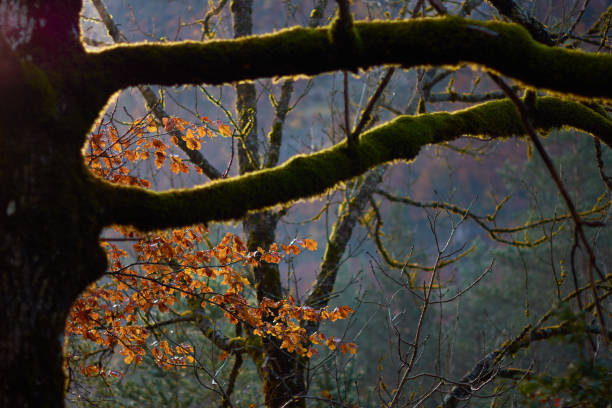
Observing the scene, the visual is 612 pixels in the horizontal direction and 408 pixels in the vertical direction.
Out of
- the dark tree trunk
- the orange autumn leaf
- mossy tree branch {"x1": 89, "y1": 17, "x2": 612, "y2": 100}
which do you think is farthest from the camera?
the orange autumn leaf

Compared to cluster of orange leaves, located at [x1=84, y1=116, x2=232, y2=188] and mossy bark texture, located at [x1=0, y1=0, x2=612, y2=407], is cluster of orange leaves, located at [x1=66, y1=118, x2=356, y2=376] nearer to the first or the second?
cluster of orange leaves, located at [x1=84, y1=116, x2=232, y2=188]

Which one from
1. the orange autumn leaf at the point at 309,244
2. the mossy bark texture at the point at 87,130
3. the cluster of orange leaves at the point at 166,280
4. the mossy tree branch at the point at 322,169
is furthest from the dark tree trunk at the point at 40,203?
the orange autumn leaf at the point at 309,244

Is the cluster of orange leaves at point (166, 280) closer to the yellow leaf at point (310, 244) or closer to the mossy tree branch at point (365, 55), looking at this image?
the yellow leaf at point (310, 244)

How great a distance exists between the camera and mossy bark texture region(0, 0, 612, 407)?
4.98 feet

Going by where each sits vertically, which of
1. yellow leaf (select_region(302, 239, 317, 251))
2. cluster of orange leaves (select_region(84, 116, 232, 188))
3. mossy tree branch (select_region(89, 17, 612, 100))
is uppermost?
cluster of orange leaves (select_region(84, 116, 232, 188))

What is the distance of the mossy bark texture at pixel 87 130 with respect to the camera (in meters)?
1.52

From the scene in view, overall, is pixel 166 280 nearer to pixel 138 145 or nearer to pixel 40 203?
pixel 138 145

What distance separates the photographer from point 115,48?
5.98 ft

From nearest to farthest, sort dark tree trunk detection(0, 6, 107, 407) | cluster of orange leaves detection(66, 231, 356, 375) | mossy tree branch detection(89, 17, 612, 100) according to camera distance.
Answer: dark tree trunk detection(0, 6, 107, 407)
mossy tree branch detection(89, 17, 612, 100)
cluster of orange leaves detection(66, 231, 356, 375)

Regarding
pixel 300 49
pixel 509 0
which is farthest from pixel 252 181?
pixel 509 0

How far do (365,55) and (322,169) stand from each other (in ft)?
1.94

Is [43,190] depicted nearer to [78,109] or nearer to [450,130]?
[78,109]

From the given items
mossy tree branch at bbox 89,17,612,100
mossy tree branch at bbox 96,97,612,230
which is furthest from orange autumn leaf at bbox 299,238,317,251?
mossy tree branch at bbox 89,17,612,100

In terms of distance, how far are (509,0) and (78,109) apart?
83.6 inches
